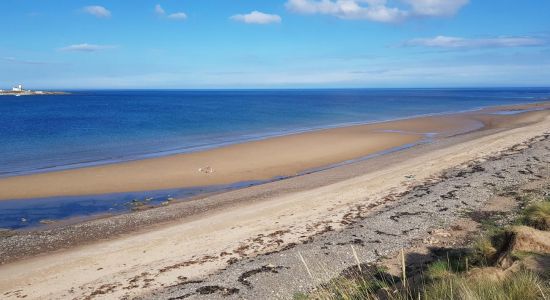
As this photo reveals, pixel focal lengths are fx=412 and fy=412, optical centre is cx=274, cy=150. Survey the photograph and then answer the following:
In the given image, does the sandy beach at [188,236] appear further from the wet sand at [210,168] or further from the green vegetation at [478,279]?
the green vegetation at [478,279]

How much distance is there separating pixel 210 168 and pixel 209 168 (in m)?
0.05

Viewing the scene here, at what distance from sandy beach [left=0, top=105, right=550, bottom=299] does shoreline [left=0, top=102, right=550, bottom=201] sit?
80cm

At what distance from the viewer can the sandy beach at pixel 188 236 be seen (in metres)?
8.23

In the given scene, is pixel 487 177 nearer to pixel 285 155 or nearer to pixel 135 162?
pixel 285 155

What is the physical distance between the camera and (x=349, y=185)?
14977mm

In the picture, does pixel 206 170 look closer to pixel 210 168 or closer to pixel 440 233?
pixel 210 168

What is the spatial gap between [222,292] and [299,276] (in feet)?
4.58

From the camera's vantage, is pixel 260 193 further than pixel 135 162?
No

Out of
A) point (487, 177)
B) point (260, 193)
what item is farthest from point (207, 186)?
point (487, 177)

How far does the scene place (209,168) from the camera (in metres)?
20.0

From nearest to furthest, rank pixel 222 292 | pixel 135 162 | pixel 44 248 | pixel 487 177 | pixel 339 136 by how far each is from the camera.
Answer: pixel 222 292 < pixel 44 248 < pixel 487 177 < pixel 135 162 < pixel 339 136

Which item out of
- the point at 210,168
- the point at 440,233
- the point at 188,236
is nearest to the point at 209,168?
the point at 210,168

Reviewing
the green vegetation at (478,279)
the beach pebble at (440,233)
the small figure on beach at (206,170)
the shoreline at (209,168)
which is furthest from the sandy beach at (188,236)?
the small figure on beach at (206,170)

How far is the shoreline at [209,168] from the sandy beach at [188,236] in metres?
0.80
